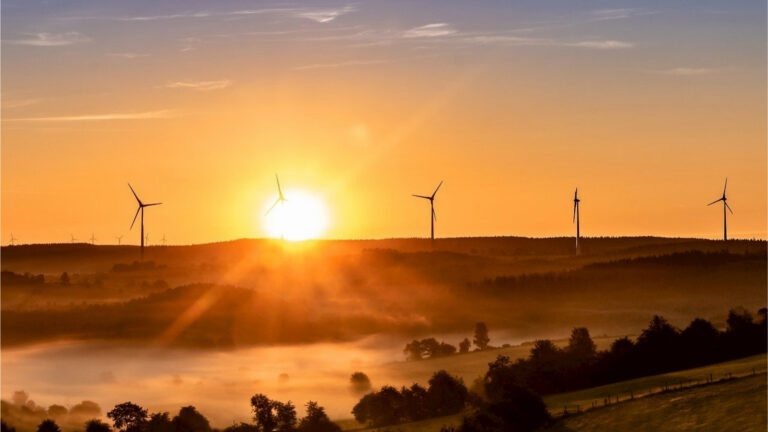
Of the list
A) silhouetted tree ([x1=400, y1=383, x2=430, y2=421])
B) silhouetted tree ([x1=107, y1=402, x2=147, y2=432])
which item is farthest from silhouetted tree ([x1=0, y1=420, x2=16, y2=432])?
silhouetted tree ([x1=400, y1=383, x2=430, y2=421])

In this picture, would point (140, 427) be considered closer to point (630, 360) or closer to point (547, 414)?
point (547, 414)

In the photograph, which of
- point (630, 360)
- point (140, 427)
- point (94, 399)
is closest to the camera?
point (140, 427)

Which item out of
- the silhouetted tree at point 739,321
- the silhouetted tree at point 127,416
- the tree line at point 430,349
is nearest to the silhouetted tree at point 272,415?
the silhouetted tree at point 127,416

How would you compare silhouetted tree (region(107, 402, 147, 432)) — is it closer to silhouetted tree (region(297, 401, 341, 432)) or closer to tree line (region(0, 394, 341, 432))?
tree line (region(0, 394, 341, 432))

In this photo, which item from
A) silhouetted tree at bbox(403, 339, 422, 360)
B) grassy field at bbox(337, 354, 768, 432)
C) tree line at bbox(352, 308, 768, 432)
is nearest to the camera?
grassy field at bbox(337, 354, 768, 432)

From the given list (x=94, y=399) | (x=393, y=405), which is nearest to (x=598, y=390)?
(x=393, y=405)

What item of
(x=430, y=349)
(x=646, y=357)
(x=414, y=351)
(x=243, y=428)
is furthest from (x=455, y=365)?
(x=243, y=428)

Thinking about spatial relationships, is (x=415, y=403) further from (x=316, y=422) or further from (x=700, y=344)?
(x=700, y=344)
